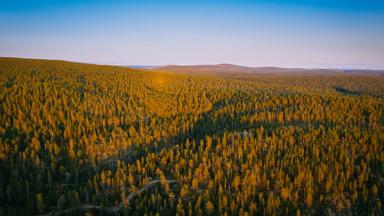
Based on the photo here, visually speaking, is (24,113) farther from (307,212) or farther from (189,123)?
(307,212)

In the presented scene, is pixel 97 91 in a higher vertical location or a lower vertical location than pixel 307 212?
higher

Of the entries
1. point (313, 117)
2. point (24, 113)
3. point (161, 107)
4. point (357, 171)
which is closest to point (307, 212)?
point (357, 171)

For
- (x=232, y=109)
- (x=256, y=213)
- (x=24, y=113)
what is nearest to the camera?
(x=256, y=213)

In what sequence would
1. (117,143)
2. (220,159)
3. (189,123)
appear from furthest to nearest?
(189,123) < (117,143) < (220,159)

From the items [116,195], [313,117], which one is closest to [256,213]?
[116,195]

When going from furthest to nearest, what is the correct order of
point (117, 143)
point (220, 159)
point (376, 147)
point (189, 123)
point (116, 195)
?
point (189, 123), point (117, 143), point (376, 147), point (220, 159), point (116, 195)

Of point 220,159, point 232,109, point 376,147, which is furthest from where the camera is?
point 232,109

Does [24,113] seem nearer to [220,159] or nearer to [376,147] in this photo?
[220,159]

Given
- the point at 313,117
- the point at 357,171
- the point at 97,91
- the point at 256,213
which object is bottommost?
the point at 256,213

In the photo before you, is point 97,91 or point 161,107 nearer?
point 161,107
